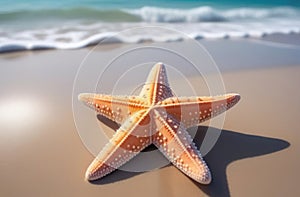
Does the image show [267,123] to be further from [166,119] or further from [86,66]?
[86,66]

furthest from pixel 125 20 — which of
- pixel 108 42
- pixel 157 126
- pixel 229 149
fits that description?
pixel 157 126

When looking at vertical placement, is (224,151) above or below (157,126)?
below

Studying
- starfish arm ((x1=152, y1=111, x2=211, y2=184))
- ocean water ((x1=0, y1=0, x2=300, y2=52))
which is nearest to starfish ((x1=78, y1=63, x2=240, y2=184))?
starfish arm ((x1=152, y1=111, x2=211, y2=184))

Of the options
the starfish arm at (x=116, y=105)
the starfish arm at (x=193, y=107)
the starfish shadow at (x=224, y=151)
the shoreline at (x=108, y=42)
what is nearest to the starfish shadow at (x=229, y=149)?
the starfish shadow at (x=224, y=151)

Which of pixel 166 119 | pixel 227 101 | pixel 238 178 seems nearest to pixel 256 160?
pixel 238 178

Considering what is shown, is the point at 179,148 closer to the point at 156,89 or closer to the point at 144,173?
the point at 144,173

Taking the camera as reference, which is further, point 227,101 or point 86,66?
point 86,66

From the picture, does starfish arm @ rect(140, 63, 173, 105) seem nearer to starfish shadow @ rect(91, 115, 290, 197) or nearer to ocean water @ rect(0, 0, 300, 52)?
starfish shadow @ rect(91, 115, 290, 197)
